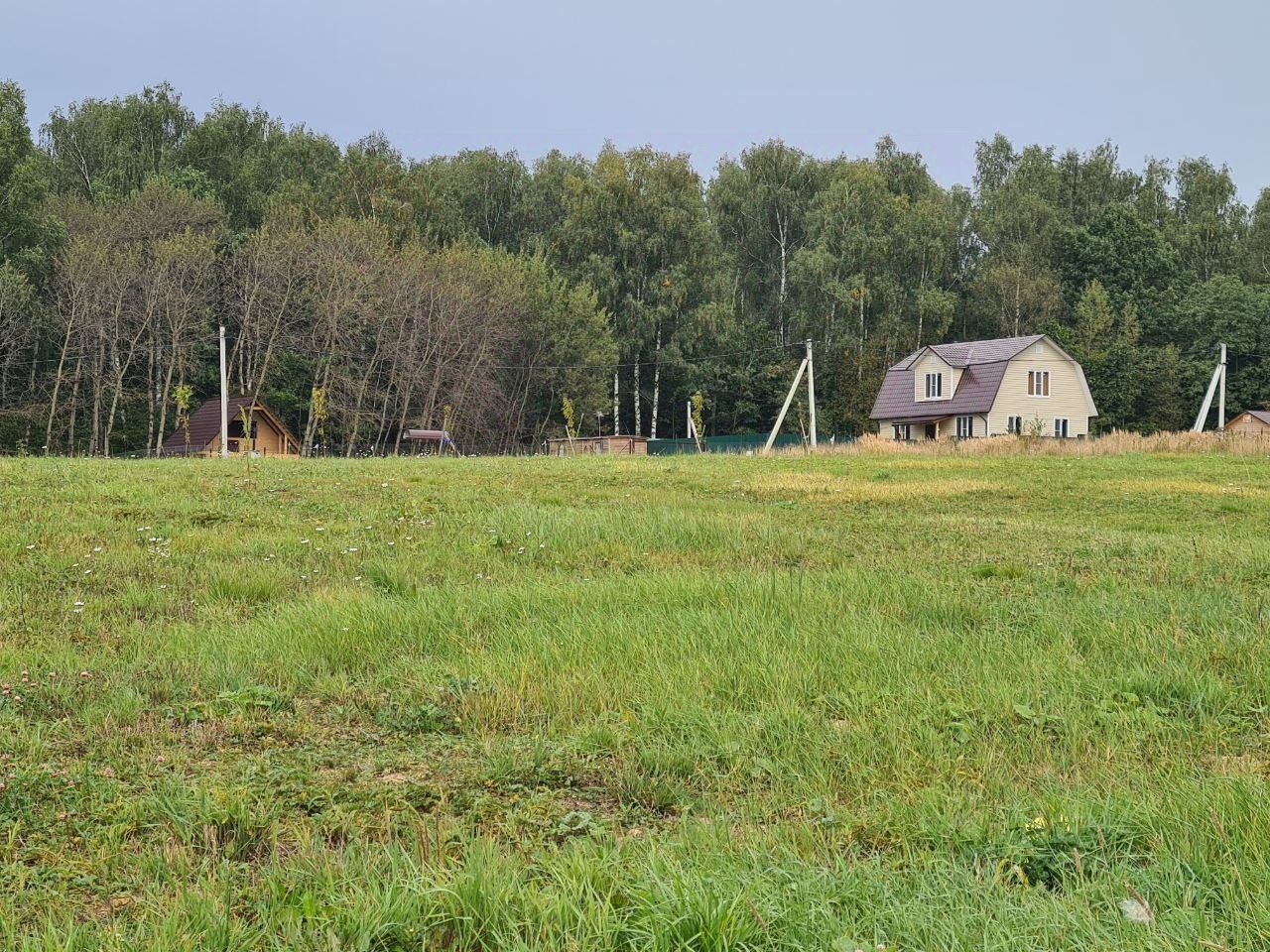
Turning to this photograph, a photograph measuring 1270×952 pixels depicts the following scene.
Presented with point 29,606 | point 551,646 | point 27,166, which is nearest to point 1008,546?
point 551,646

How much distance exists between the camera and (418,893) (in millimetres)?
3143

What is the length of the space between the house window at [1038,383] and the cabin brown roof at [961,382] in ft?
6.58

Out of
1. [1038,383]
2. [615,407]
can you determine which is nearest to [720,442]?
[615,407]

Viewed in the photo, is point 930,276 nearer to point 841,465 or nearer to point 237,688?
point 841,465

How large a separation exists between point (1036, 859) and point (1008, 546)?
8.74 metres

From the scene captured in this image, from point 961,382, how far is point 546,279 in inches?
1025

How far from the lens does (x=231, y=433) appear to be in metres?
53.1

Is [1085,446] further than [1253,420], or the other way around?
[1253,420]

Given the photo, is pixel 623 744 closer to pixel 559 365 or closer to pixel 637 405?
pixel 559 365

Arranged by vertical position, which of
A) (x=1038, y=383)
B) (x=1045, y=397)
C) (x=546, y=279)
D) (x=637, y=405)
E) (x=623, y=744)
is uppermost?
(x=546, y=279)

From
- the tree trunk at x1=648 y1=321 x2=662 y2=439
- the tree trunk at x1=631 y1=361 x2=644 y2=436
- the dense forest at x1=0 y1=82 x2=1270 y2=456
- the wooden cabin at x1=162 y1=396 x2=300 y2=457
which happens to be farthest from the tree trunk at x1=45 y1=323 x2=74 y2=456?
the tree trunk at x1=648 y1=321 x2=662 y2=439

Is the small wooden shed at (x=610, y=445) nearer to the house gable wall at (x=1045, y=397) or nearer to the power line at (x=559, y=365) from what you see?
the power line at (x=559, y=365)

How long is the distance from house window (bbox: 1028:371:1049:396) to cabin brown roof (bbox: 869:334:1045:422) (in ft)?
6.58

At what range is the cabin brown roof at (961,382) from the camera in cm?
6072
